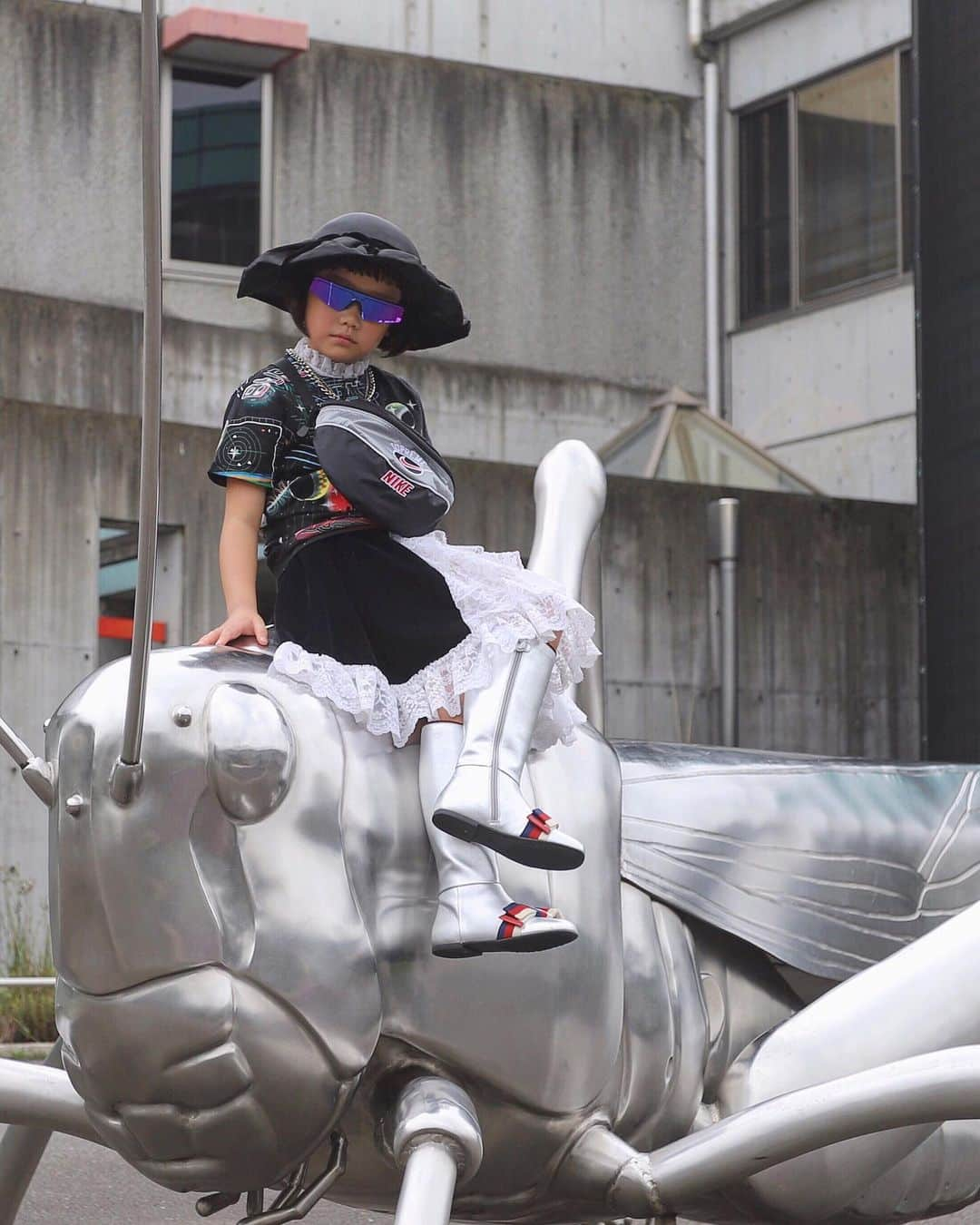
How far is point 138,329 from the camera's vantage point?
13.7m

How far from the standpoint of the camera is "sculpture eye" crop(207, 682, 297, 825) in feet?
9.25

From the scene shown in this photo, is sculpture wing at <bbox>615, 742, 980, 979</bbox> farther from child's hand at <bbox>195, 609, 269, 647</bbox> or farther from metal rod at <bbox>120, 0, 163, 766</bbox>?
metal rod at <bbox>120, 0, 163, 766</bbox>

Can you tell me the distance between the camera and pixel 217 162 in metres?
14.6

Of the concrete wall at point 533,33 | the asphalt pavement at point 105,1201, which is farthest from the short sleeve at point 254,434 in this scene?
the concrete wall at point 533,33

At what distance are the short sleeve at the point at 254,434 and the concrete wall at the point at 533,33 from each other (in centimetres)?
1196

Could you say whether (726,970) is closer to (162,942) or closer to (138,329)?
(162,942)

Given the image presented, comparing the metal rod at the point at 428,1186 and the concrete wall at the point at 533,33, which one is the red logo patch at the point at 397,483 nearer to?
the metal rod at the point at 428,1186

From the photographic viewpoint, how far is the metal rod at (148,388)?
2320 millimetres

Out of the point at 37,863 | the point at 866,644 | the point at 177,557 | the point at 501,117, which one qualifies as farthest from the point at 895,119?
the point at 37,863

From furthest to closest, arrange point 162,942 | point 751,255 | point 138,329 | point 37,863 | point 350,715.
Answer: point 751,255, point 138,329, point 37,863, point 350,715, point 162,942

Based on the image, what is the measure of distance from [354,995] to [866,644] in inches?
387

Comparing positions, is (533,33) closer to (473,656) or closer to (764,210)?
(764,210)

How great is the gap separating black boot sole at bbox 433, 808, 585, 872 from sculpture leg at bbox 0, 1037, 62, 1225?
1.17m

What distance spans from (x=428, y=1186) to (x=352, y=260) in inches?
55.7
